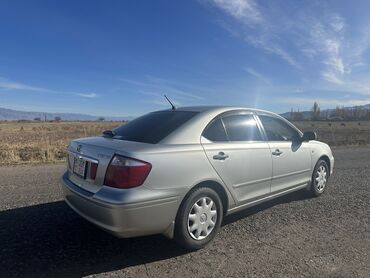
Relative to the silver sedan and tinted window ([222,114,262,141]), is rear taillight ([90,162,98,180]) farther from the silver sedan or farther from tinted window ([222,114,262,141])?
tinted window ([222,114,262,141])

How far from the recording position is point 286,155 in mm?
4871

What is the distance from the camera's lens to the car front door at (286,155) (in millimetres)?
4684

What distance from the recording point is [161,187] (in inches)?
128

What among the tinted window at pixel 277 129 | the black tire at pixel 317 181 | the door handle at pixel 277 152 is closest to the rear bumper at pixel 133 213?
the door handle at pixel 277 152

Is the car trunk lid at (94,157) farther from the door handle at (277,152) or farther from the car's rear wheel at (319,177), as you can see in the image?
the car's rear wheel at (319,177)

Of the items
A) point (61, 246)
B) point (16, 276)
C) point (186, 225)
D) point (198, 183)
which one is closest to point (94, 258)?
point (61, 246)

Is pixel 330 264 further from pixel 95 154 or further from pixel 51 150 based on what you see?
pixel 51 150

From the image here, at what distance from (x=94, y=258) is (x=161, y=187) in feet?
3.46

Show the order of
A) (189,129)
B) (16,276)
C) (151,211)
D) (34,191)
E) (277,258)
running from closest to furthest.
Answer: (16,276)
(151,211)
(277,258)
(189,129)
(34,191)

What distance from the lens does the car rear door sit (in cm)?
383

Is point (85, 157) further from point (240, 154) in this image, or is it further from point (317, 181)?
point (317, 181)

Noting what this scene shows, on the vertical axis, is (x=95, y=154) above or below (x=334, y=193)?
above

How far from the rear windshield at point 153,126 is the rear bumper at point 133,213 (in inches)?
27.8

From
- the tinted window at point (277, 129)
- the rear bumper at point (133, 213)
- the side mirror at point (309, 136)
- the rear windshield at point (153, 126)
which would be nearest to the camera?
the rear bumper at point (133, 213)
